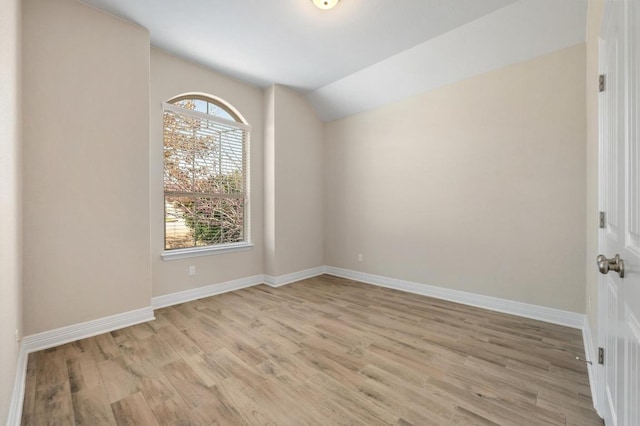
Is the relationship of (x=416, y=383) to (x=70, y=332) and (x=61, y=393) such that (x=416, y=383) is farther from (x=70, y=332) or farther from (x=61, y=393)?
(x=70, y=332)

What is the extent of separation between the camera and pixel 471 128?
10.8 feet

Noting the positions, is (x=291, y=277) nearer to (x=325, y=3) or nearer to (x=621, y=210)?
(x=325, y=3)

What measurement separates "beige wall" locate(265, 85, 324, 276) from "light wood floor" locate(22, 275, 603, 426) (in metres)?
1.40

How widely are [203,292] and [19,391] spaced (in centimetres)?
197

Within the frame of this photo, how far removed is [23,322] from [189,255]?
1504 millimetres

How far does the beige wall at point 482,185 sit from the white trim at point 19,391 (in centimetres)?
368

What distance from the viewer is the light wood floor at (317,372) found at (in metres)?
1.58

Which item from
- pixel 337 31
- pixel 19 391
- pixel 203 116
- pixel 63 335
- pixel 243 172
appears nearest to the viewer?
pixel 19 391

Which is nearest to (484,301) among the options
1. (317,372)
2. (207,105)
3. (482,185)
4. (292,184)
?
(482,185)

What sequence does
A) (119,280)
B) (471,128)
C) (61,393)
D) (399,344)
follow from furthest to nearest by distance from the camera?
(471,128), (119,280), (399,344), (61,393)

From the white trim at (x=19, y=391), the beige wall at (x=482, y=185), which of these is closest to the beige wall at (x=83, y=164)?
the white trim at (x=19, y=391)

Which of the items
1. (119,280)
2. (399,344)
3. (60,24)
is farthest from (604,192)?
(60,24)

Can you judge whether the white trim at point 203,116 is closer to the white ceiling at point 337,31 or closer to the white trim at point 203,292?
the white ceiling at point 337,31

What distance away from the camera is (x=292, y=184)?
14.5 ft
